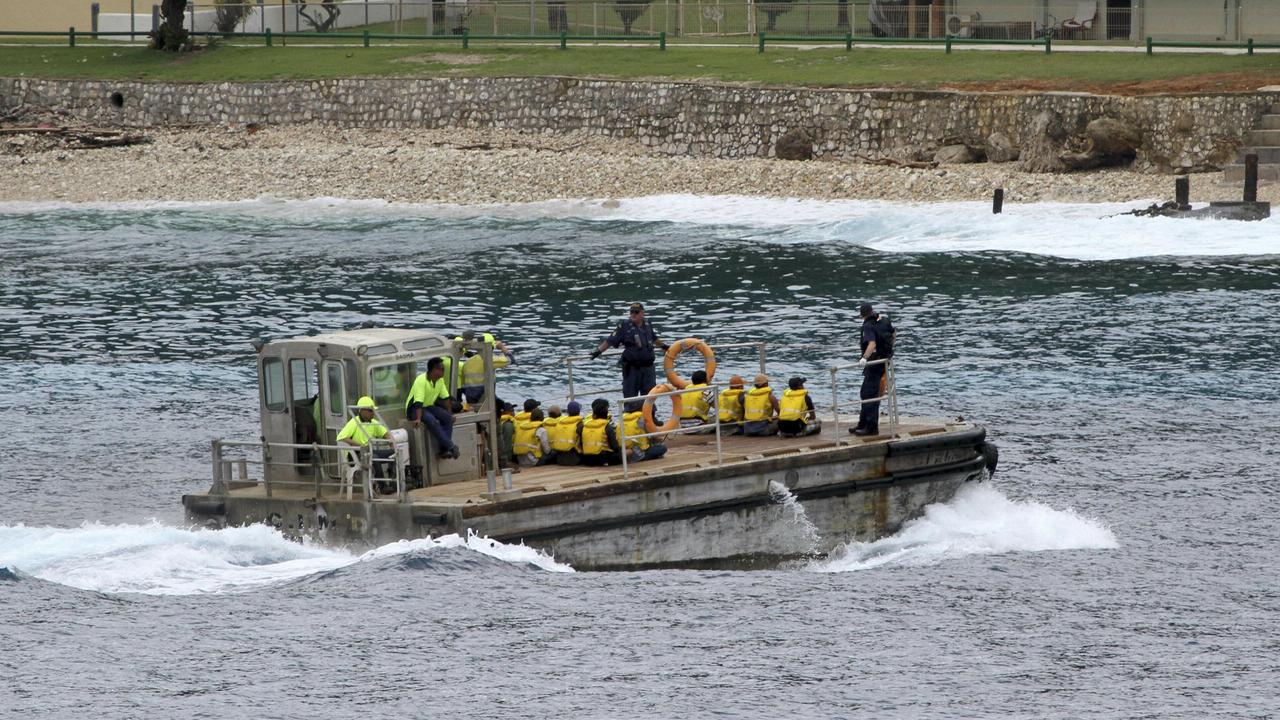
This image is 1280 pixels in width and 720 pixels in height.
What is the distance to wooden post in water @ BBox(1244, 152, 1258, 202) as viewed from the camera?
4856 centimetres

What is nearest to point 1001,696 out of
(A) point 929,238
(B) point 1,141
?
(A) point 929,238

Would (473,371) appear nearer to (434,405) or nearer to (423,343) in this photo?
(423,343)

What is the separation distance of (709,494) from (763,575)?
1270 millimetres

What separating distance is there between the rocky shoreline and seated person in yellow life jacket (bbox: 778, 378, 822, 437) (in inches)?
1176

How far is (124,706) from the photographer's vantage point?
19047 millimetres

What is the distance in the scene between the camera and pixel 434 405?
72.5ft

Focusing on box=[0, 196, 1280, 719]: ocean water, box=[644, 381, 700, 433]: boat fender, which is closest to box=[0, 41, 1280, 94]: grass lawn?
box=[0, 196, 1280, 719]: ocean water

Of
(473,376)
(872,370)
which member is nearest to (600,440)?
(473,376)

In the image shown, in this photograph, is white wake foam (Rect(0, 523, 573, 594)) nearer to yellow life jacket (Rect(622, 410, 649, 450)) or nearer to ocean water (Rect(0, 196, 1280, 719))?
ocean water (Rect(0, 196, 1280, 719))

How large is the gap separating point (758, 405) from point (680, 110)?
37344 mm

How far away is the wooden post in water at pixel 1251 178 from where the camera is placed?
48.6 meters

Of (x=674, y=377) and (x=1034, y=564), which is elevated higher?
(x=674, y=377)

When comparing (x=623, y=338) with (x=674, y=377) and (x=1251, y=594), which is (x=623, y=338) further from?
(x=1251, y=594)

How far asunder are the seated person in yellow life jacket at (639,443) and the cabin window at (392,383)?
8.45 ft
